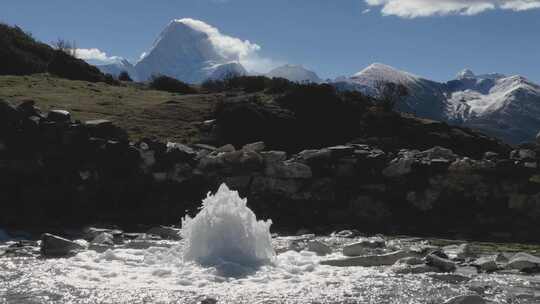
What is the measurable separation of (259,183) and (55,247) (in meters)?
14.3

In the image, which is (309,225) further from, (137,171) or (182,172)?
(137,171)

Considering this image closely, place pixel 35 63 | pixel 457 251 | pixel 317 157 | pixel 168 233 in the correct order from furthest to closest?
pixel 35 63
pixel 317 157
pixel 168 233
pixel 457 251

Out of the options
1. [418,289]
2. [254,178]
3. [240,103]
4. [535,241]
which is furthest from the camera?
[240,103]

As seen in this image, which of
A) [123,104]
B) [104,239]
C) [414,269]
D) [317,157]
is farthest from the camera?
[123,104]

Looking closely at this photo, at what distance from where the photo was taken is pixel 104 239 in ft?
87.5

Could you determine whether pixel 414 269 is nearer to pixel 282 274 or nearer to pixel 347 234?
pixel 282 274

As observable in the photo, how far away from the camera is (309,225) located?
33.7m

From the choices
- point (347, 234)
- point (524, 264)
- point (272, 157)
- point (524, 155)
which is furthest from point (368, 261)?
point (524, 155)

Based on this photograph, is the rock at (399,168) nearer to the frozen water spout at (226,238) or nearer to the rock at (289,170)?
the rock at (289,170)

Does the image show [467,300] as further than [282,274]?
No

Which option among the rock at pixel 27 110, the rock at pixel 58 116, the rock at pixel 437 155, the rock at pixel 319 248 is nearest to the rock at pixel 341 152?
the rock at pixel 437 155

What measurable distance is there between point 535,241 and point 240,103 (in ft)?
98.4

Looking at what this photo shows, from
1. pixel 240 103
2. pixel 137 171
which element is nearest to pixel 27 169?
pixel 137 171

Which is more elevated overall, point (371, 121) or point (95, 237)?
point (371, 121)
